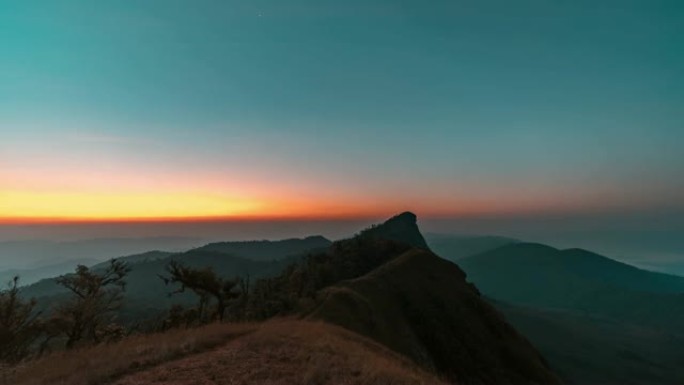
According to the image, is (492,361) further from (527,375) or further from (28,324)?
(28,324)

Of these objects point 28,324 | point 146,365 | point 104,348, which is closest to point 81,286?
point 28,324

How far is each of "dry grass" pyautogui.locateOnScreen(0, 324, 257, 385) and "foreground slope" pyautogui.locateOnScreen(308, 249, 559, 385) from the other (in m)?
35.9

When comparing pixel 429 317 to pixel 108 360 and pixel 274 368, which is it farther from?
pixel 108 360

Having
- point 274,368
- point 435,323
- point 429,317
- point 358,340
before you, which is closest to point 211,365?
point 274,368

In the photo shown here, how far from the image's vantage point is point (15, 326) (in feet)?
88.6

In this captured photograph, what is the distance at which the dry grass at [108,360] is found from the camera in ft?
45.4

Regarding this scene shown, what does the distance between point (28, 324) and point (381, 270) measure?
65.8 m

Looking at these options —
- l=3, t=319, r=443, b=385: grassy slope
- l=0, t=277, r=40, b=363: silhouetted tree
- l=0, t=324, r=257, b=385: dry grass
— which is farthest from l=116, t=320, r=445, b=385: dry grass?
l=0, t=277, r=40, b=363: silhouetted tree

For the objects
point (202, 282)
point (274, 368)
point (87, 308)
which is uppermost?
point (274, 368)

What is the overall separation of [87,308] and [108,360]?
→ 1501cm

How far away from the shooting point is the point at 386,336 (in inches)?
2453

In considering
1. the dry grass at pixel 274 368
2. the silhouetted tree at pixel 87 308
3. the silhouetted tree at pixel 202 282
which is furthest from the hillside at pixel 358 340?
the silhouetted tree at pixel 87 308

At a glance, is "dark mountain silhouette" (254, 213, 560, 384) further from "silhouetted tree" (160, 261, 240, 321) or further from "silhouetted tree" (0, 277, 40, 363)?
"silhouetted tree" (0, 277, 40, 363)

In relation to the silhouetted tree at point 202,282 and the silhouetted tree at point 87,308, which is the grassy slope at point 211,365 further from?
the silhouetted tree at point 202,282
